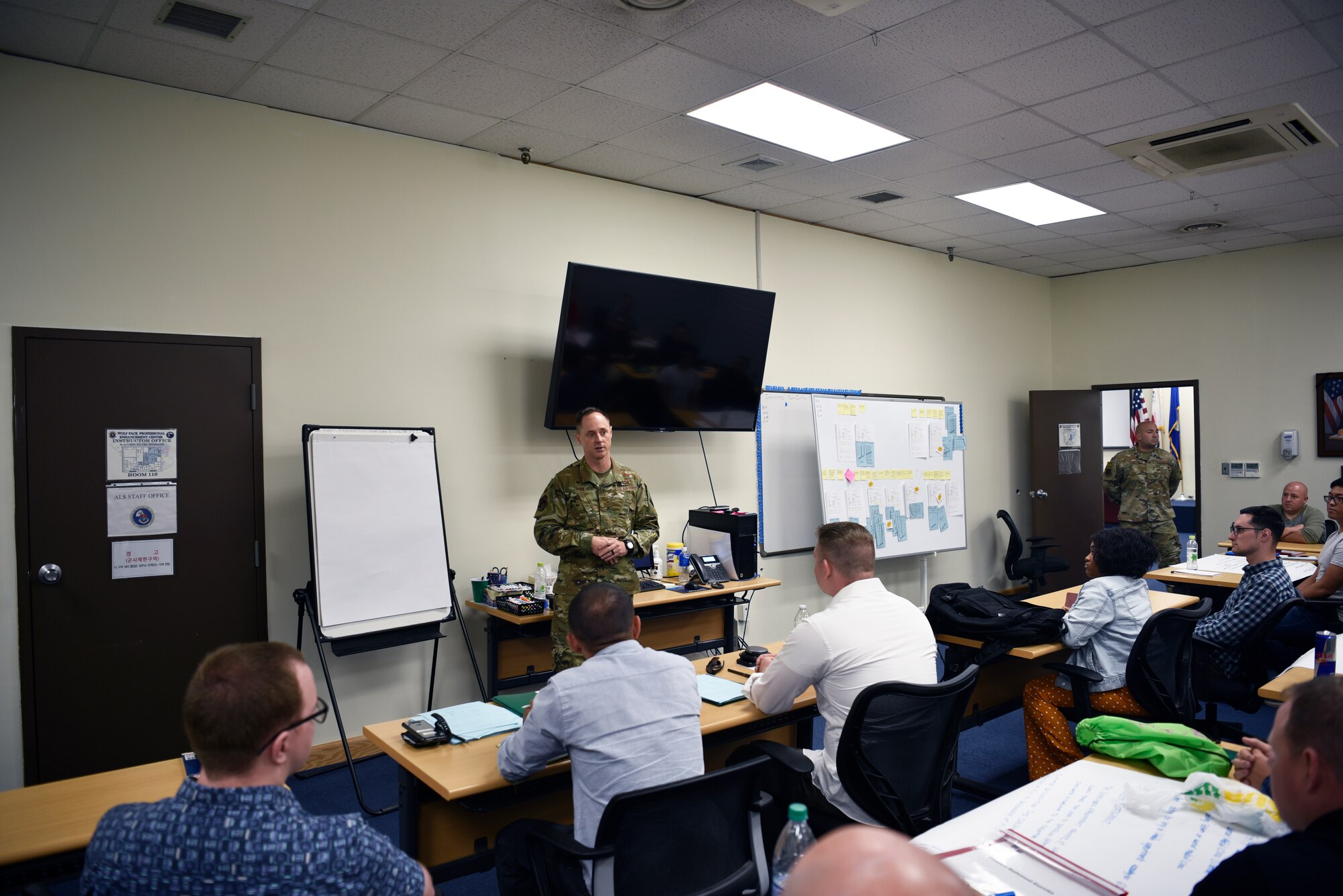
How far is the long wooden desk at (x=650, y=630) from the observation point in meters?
4.39

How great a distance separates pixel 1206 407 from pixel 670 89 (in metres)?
6.03

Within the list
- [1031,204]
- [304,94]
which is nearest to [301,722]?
[304,94]

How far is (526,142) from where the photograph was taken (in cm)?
452

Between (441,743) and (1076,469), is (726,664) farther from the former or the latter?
(1076,469)

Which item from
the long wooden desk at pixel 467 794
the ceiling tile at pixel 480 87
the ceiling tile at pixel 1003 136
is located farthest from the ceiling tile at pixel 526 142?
the long wooden desk at pixel 467 794

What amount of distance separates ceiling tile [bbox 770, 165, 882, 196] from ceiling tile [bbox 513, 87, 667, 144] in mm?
1192

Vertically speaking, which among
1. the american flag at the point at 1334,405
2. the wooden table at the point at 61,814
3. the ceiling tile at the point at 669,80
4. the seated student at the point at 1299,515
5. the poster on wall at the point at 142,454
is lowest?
the wooden table at the point at 61,814

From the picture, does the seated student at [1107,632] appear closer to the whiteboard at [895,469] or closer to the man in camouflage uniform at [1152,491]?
the whiteboard at [895,469]

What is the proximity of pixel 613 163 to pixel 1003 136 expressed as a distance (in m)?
2.07

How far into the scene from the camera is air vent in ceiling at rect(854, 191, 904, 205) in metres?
5.57

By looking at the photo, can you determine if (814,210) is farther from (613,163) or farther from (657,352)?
(657,352)

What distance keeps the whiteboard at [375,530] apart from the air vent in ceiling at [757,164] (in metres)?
2.27

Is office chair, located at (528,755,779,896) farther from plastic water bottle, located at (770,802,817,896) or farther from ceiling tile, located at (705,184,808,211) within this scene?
ceiling tile, located at (705,184,808,211)

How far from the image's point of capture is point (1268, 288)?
716cm
